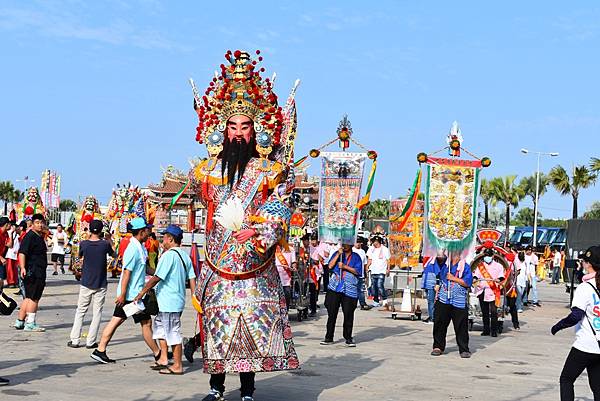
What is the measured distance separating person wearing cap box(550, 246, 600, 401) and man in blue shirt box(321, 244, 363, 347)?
218 inches

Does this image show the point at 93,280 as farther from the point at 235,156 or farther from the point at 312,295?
the point at 312,295

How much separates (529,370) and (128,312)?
17.2ft

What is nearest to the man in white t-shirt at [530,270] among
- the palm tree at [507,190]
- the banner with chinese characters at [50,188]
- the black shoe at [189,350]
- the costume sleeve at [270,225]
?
the black shoe at [189,350]

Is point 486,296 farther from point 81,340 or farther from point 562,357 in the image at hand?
point 81,340

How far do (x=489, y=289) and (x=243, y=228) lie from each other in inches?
355

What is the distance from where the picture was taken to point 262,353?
730cm

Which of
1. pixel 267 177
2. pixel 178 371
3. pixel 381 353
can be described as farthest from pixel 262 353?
pixel 381 353

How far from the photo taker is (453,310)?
1239cm

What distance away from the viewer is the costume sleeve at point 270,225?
7238 mm

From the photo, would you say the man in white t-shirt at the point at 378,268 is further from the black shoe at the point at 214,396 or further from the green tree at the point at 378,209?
the green tree at the point at 378,209

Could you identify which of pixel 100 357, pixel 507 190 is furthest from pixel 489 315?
pixel 507 190

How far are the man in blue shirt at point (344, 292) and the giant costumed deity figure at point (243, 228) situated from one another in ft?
17.1

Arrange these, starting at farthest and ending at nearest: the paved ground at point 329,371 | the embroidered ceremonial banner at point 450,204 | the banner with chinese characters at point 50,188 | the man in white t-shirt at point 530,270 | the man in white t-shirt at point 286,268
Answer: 1. the banner with chinese characters at point 50,188
2. the man in white t-shirt at point 530,270
3. the man in white t-shirt at point 286,268
4. the embroidered ceremonial banner at point 450,204
5. the paved ground at point 329,371

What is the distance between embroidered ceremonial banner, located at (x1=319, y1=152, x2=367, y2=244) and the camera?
15023 millimetres
